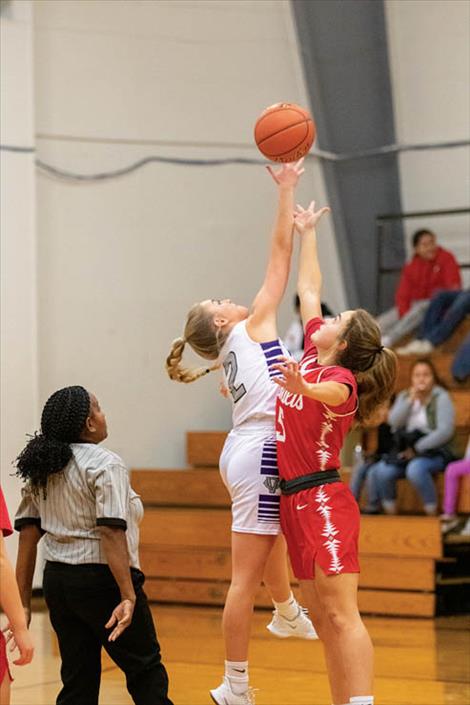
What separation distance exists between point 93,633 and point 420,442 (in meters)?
4.81

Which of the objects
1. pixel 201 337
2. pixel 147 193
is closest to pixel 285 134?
pixel 201 337

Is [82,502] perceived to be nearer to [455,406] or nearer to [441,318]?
[455,406]

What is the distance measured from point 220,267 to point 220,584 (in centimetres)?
300

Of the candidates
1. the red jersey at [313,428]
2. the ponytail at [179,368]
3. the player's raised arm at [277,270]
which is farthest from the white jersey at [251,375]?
the red jersey at [313,428]

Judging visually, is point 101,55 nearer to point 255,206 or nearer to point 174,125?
point 174,125

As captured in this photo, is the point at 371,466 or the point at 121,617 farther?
the point at 371,466

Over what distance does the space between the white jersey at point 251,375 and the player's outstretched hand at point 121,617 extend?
1122 mm

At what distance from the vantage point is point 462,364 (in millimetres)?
9555

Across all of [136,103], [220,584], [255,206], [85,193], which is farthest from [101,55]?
[220,584]

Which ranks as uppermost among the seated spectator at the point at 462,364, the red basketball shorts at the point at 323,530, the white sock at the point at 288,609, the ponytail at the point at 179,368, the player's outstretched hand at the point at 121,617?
the seated spectator at the point at 462,364

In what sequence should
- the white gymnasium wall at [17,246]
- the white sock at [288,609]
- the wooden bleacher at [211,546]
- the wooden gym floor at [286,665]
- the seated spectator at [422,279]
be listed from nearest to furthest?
1. the white sock at [288,609]
2. the wooden gym floor at [286,665]
3. the wooden bleacher at [211,546]
4. the white gymnasium wall at [17,246]
5. the seated spectator at [422,279]

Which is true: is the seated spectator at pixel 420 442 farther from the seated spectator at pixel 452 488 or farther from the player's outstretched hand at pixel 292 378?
the player's outstretched hand at pixel 292 378

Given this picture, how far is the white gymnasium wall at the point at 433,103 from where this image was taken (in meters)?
10.4

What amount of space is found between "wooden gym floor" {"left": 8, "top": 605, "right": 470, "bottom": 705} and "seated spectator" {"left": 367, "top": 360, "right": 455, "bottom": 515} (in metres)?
0.98
